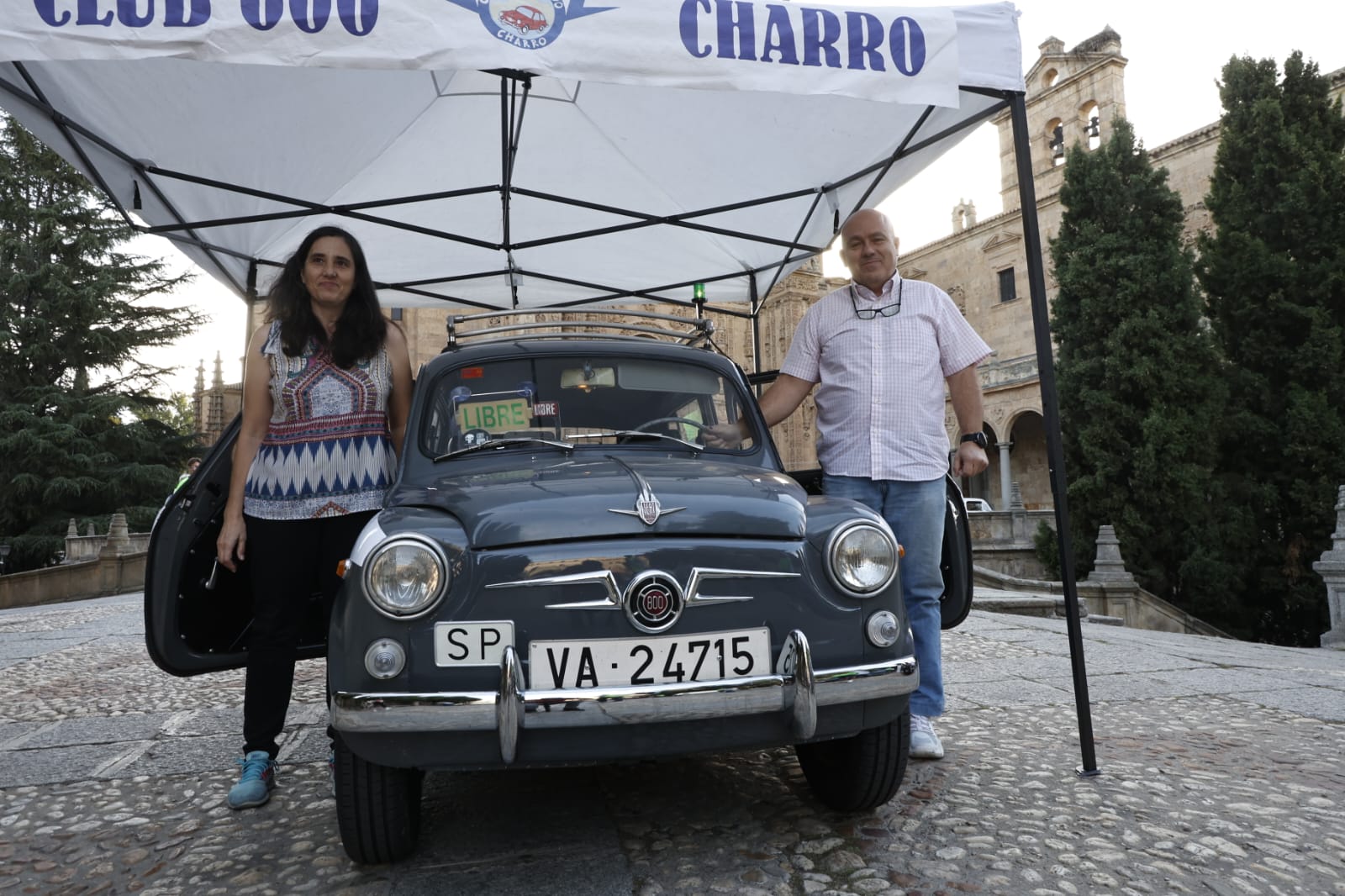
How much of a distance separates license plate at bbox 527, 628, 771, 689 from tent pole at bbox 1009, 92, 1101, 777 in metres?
1.54

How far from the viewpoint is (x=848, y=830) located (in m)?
2.61

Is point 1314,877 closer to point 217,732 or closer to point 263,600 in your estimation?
point 263,600

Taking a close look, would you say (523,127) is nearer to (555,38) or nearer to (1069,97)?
(555,38)

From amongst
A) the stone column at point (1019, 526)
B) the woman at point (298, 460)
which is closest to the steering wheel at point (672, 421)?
the woman at point (298, 460)

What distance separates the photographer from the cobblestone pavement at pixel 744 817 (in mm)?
2291

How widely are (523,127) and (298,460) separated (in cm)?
313

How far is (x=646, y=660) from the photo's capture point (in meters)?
2.18

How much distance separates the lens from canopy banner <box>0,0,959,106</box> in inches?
102

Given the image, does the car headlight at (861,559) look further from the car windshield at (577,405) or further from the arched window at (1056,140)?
the arched window at (1056,140)

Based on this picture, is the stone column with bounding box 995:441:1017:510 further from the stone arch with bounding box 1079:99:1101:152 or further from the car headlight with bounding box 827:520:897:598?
the car headlight with bounding box 827:520:897:598

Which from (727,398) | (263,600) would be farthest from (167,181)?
(727,398)

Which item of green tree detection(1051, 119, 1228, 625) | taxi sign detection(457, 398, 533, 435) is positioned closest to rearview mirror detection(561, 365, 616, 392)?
taxi sign detection(457, 398, 533, 435)

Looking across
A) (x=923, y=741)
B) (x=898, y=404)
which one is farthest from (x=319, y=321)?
(x=923, y=741)

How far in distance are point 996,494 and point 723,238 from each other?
3082 centimetres
